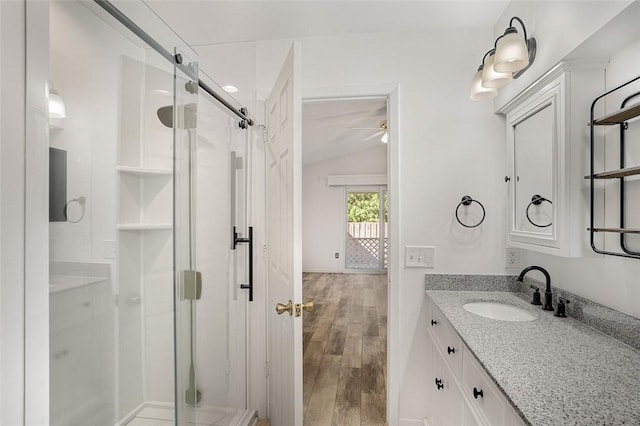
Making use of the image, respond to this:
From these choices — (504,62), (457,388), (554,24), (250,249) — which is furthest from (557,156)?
(250,249)

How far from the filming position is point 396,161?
1.88m

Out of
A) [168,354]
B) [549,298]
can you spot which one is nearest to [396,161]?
[549,298]

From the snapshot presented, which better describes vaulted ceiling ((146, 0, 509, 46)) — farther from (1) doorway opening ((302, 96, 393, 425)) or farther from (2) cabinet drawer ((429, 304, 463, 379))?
(2) cabinet drawer ((429, 304, 463, 379))

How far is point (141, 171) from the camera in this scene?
1.28 m

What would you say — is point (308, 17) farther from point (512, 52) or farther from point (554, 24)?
point (554, 24)

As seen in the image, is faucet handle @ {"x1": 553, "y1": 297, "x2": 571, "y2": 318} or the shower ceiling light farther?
faucet handle @ {"x1": 553, "y1": 297, "x2": 571, "y2": 318}

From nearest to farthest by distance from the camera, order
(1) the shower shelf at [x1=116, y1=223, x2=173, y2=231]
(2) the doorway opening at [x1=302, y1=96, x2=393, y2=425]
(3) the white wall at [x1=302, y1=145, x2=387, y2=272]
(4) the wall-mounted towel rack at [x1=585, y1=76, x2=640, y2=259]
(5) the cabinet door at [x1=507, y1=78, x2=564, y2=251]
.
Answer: (4) the wall-mounted towel rack at [x1=585, y1=76, x2=640, y2=259] < (1) the shower shelf at [x1=116, y1=223, x2=173, y2=231] < (5) the cabinet door at [x1=507, y1=78, x2=564, y2=251] < (2) the doorway opening at [x1=302, y1=96, x2=393, y2=425] < (3) the white wall at [x1=302, y1=145, x2=387, y2=272]

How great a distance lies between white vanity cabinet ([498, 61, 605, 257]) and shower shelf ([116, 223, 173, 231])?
1.70m

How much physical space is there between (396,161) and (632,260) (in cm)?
113

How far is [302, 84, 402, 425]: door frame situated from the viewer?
1.88 metres

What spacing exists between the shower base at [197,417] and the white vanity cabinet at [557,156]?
182 cm

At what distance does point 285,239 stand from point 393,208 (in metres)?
0.79

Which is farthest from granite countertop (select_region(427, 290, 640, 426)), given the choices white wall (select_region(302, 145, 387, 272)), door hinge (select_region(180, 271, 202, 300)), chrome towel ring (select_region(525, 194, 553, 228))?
white wall (select_region(302, 145, 387, 272))

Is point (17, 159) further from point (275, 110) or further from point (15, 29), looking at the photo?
point (275, 110)
